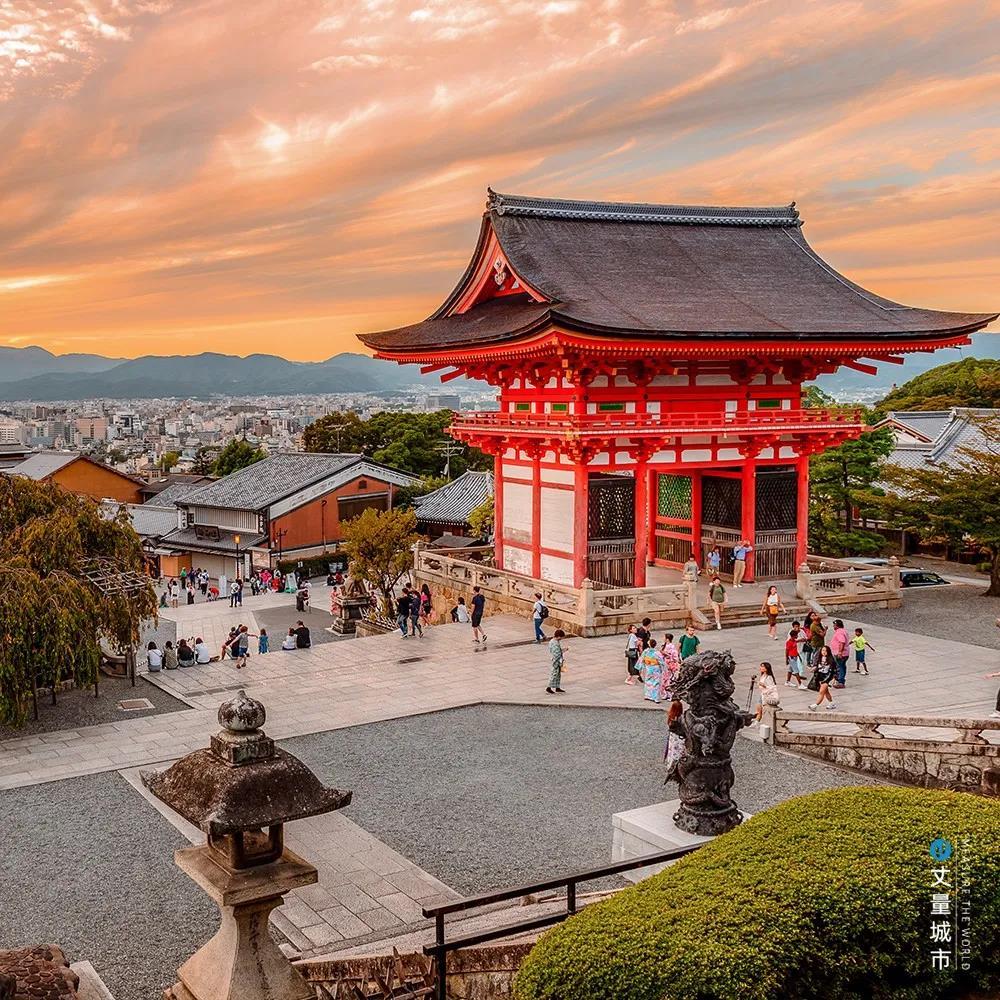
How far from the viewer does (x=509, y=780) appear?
15.5 meters

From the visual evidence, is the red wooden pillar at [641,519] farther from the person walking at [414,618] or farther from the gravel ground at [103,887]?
the gravel ground at [103,887]

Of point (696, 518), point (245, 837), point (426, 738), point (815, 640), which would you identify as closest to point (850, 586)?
point (696, 518)

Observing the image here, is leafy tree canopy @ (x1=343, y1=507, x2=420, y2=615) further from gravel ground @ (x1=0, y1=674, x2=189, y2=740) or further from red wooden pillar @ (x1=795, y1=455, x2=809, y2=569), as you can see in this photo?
gravel ground @ (x1=0, y1=674, x2=189, y2=740)

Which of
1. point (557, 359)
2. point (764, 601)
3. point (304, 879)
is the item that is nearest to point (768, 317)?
point (557, 359)

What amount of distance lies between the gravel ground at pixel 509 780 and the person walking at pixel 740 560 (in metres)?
10.3

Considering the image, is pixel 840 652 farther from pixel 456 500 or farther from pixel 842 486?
pixel 456 500

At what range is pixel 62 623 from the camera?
1875 cm

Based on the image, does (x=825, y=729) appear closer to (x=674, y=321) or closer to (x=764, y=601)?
(x=764, y=601)

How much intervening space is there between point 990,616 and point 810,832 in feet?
68.7

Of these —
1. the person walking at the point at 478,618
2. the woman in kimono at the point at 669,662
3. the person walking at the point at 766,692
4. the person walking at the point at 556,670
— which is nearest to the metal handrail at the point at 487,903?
the person walking at the point at 766,692

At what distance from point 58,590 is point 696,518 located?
18.4 metres

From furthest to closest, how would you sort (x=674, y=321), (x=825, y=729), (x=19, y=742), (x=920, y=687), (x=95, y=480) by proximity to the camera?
(x=95, y=480) < (x=674, y=321) < (x=920, y=687) < (x=19, y=742) < (x=825, y=729)

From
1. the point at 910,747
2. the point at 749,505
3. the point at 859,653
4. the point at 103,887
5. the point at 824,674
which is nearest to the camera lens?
the point at 103,887

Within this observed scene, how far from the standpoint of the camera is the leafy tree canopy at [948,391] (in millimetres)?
55625
